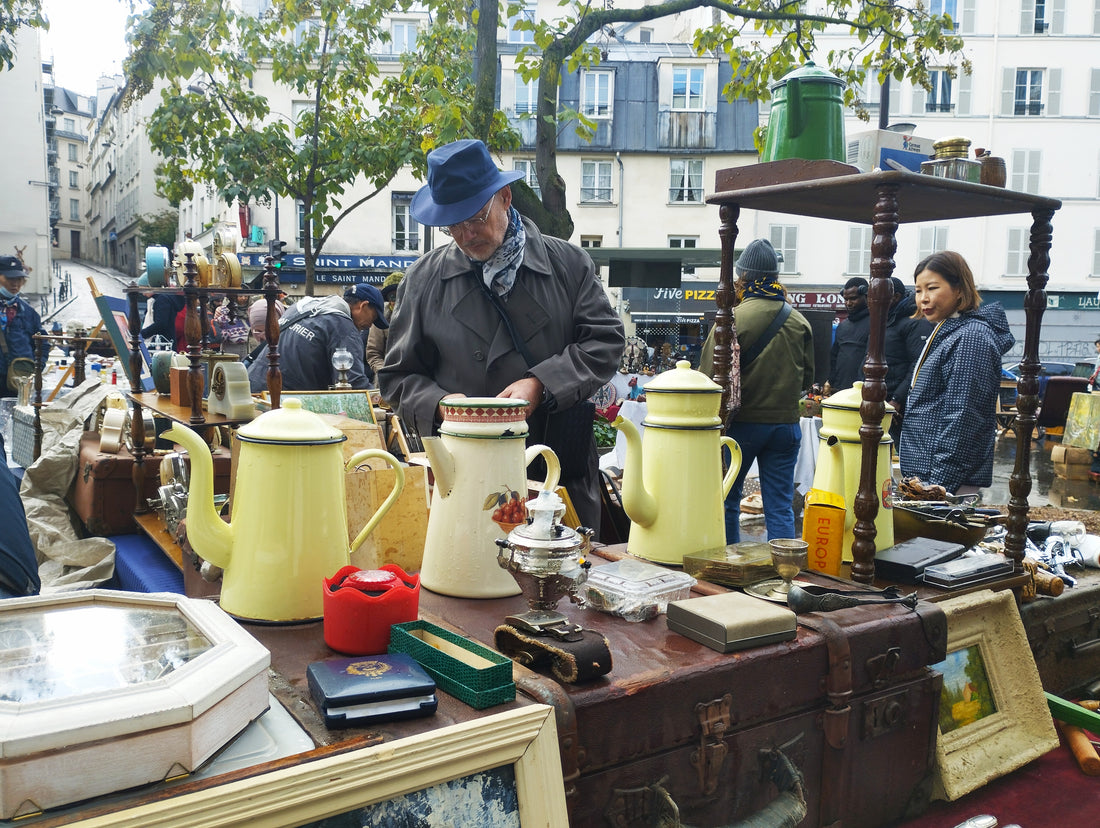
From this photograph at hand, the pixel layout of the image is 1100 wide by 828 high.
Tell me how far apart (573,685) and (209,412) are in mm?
2279

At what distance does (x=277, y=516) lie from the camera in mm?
1342

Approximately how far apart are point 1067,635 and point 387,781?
2.15 meters

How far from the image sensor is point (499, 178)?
2.20 meters

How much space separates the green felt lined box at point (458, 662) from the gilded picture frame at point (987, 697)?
1151mm

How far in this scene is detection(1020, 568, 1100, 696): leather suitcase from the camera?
7.16ft

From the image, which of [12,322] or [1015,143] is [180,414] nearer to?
[12,322]

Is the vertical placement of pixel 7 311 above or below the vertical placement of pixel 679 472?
above

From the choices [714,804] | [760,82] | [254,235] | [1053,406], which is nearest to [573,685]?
[714,804]

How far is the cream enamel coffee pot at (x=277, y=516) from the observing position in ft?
4.39

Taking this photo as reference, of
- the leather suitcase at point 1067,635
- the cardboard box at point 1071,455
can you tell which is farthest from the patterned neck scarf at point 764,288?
the cardboard box at point 1071,455

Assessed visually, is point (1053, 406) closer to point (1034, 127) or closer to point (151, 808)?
point (151, 808)

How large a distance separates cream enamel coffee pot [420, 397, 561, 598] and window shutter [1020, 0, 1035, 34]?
28071 mm

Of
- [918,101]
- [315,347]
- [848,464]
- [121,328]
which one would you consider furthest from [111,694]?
[918,101]

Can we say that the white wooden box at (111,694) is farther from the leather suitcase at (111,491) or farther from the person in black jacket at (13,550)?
the leather suitcase at (111,491)
